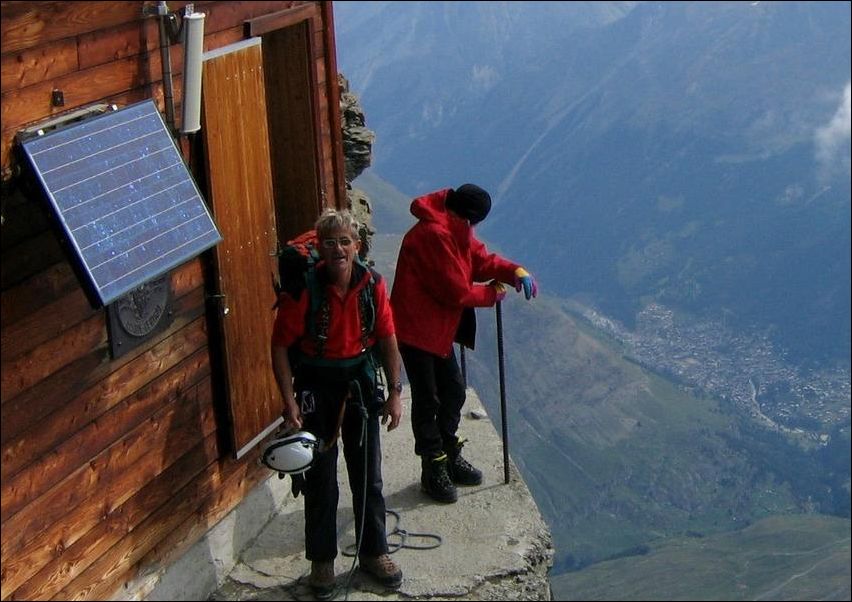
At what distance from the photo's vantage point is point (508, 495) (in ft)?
31.3

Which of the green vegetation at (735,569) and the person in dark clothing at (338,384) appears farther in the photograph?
the green vegetation at (735,569)

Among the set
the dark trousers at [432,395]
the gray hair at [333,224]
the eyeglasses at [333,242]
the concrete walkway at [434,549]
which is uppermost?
the gray hair at [333,224]

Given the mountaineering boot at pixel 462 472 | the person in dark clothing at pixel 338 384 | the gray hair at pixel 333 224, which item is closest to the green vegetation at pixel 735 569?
the mountaineering boot at pixel 462 472

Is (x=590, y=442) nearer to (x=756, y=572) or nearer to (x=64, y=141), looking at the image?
(x=756, y=572)

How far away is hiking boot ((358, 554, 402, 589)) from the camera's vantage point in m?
7.96

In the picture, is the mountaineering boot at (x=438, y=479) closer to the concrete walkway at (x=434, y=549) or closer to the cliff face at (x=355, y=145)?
the concrete walkway at (x=434, y=549)

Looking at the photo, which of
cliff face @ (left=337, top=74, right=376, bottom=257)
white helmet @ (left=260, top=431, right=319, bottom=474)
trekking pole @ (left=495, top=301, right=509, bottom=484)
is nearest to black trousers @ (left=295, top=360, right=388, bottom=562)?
white helmet @ (left=260, top=431, right=319, bottom=474)

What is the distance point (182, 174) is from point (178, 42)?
81cm

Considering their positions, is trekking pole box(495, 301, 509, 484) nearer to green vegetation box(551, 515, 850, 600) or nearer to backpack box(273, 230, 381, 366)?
backpack box(273, 230, 381, 366)

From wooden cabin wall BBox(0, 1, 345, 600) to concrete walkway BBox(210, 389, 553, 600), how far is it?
→ 53 cm

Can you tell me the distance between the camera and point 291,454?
7.20 m

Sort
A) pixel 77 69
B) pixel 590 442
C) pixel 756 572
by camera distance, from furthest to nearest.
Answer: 1. pixel 590 442
2. pixel 756 572
3. pixel 77 69

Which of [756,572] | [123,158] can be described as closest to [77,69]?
[123,158]

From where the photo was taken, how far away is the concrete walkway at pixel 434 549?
8.10 metres
